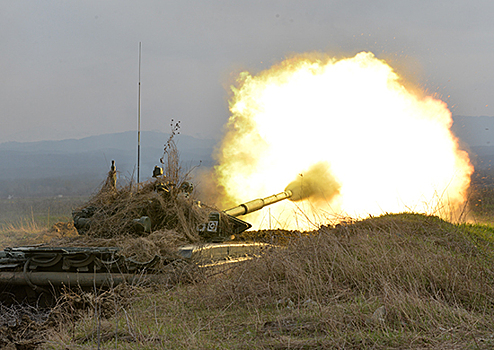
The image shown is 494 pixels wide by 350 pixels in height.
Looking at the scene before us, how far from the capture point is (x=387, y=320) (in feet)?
17.2

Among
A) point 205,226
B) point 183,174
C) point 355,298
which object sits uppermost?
point 183,174

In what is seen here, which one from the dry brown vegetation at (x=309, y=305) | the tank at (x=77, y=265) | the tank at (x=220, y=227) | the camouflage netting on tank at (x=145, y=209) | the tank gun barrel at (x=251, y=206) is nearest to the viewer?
the dry brown vegetation at (x=309, y=305)

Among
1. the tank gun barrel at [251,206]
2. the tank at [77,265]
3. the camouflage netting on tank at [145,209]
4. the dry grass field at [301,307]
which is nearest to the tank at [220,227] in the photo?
the camouflage netting on tank at [145,209]

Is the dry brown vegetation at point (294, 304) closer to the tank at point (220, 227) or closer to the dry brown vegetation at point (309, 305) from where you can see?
the dry brown vegetation at point (309, 305)

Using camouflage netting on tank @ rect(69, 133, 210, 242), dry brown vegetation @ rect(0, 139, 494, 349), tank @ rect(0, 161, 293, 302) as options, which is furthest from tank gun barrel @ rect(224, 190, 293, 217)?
dry brown vegetation @ rect(0, 139, 494, 349)

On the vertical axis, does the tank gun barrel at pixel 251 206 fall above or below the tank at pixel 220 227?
above

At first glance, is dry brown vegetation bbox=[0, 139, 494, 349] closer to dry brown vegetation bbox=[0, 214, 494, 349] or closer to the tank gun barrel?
dry brown vegetation bbox=[0, 214, 494, 349]

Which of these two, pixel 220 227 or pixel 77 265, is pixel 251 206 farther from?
pixel 77 265

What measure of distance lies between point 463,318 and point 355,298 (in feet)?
4.21

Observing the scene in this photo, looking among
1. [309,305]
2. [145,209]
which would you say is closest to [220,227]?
[145,209]

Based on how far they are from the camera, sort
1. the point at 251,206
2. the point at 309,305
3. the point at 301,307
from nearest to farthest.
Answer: the point at 309,305 < the point at 301,307 < the point at 251,206

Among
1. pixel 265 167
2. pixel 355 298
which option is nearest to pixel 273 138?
pixel 265 167

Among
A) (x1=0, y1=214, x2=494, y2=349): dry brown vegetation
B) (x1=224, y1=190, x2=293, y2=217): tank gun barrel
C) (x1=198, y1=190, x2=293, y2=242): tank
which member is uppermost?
(x1=224, y1=190, x2=293, y2=217): tank gun barrel

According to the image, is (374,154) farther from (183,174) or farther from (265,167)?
(183,174)
